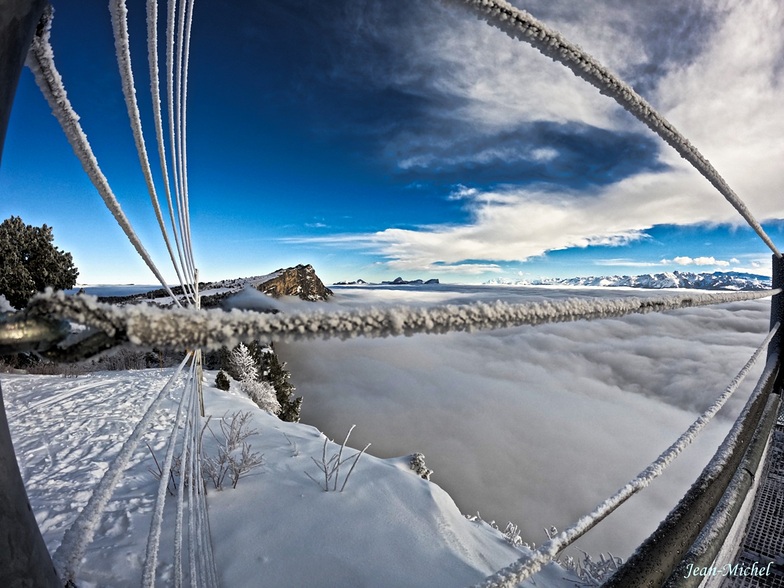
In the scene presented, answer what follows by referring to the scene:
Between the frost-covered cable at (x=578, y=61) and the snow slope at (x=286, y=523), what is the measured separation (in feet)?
8.00

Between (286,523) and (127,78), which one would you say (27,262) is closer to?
(286,523)

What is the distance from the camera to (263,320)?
1.11ft

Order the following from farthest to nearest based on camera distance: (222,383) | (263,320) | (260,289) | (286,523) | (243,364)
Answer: (243,364), (222,383), (286,523), (260,289), (263,320)

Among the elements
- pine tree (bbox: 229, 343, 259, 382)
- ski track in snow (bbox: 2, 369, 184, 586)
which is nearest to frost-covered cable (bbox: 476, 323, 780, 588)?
ski track in snow (bbox: 2, 369, 184, 586)

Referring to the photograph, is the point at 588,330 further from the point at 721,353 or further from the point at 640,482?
the point at 640,482

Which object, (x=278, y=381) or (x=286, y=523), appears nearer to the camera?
(x=286, y=523)

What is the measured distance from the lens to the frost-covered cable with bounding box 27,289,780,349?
28cm

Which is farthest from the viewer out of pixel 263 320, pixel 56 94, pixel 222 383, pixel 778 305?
pixel 222 383

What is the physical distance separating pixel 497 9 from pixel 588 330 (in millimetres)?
74064

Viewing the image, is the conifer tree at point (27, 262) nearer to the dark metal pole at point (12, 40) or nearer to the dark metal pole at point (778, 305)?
the dark metal pole at point (12, 40)

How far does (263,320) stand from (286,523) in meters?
2.70

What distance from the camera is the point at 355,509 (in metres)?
2.73

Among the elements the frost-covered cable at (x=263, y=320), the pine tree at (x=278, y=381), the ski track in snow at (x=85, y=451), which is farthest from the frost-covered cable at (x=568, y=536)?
the pine tree at (x=278, y=381)
